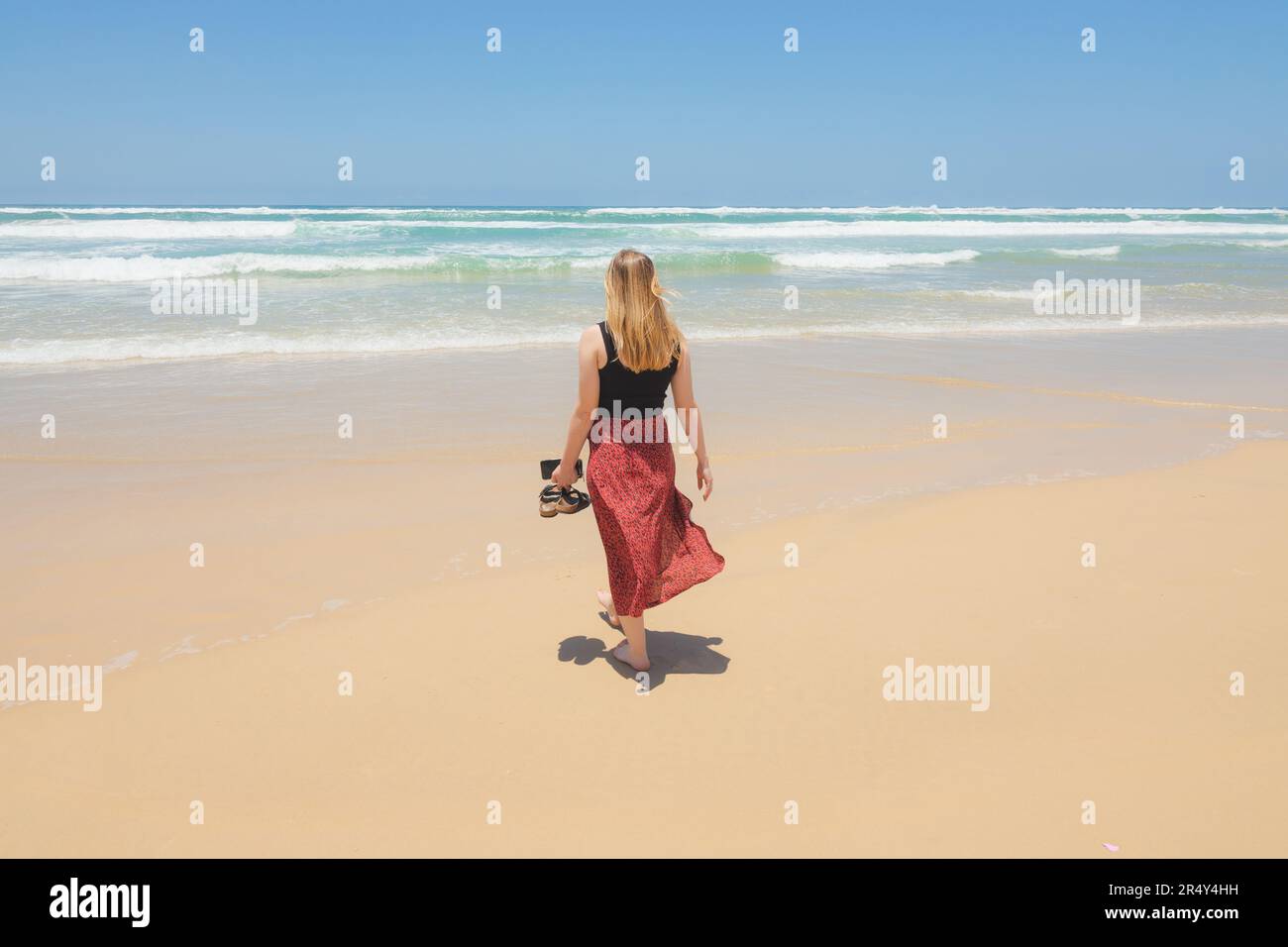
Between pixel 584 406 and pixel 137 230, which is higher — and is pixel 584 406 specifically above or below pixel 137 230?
below

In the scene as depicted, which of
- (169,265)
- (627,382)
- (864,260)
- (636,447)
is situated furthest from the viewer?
(864,260)

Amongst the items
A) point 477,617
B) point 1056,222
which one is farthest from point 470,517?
point 1056,222

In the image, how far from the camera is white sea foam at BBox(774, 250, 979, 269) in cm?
2275

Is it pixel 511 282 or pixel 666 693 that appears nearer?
pixel 666 693

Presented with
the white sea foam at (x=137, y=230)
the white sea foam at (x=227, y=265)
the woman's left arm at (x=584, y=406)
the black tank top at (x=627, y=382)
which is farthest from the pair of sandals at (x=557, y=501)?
the white sea foam at (x=137, y=230)

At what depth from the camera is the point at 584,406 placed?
3.31 meters

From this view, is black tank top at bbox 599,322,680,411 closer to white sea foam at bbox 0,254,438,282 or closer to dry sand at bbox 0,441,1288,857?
dry sand at bbox 0,441,1288,857

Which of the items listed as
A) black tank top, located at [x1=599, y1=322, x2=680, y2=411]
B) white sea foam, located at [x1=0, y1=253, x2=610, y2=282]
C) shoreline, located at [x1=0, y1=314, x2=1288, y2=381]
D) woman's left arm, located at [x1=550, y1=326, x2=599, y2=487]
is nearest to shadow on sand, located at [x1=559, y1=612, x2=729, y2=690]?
woman's left arm, located at [x1=550, y1=326, x2=599, y2=487]

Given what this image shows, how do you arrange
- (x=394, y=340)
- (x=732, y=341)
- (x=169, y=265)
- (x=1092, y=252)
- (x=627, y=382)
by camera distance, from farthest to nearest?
(x=1092, y=252), (x=169, y=265), (x=732, y=341), (x=394, y=340), (x=627, y=382)

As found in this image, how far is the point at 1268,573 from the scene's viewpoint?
14.0 ft

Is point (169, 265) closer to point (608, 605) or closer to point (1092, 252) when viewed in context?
point (608, 605)

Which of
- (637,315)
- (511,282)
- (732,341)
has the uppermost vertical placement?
(511,282)

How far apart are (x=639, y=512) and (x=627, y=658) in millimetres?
596

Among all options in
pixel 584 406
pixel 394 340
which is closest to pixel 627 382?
pixel 584 406
